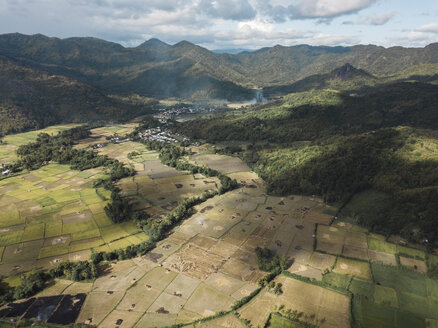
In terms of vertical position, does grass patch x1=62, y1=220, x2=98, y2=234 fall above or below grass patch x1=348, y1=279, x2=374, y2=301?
above

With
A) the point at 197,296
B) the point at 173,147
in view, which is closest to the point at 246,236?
the point at 197,296

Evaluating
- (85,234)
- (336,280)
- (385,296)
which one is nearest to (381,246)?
(385,296)

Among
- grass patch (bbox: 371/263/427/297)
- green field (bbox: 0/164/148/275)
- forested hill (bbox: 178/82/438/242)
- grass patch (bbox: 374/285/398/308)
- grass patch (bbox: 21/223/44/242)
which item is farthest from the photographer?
forested hill (bbox: 178/82/438/242)

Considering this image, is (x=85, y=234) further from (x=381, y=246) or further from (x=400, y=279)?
(x=381, y=246)

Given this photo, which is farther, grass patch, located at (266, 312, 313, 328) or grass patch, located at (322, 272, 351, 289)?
grass patch, located at (322, 272, 351, 289)

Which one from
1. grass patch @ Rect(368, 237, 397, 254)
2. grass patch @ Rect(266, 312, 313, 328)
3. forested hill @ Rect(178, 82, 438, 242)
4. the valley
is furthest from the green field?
grass patch @ Rect(368, 237, 397, 254)

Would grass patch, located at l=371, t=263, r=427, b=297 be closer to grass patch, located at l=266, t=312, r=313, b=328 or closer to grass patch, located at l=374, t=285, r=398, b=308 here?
grass patch, located at l=374, t=285, r=398, b=308

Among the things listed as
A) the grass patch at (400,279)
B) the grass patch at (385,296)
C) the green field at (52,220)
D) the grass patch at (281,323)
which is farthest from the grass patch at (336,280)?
the green field at (52,220)

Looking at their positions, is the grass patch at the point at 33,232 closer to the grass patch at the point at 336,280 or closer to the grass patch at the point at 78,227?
the grass patch at the point at 78,227
